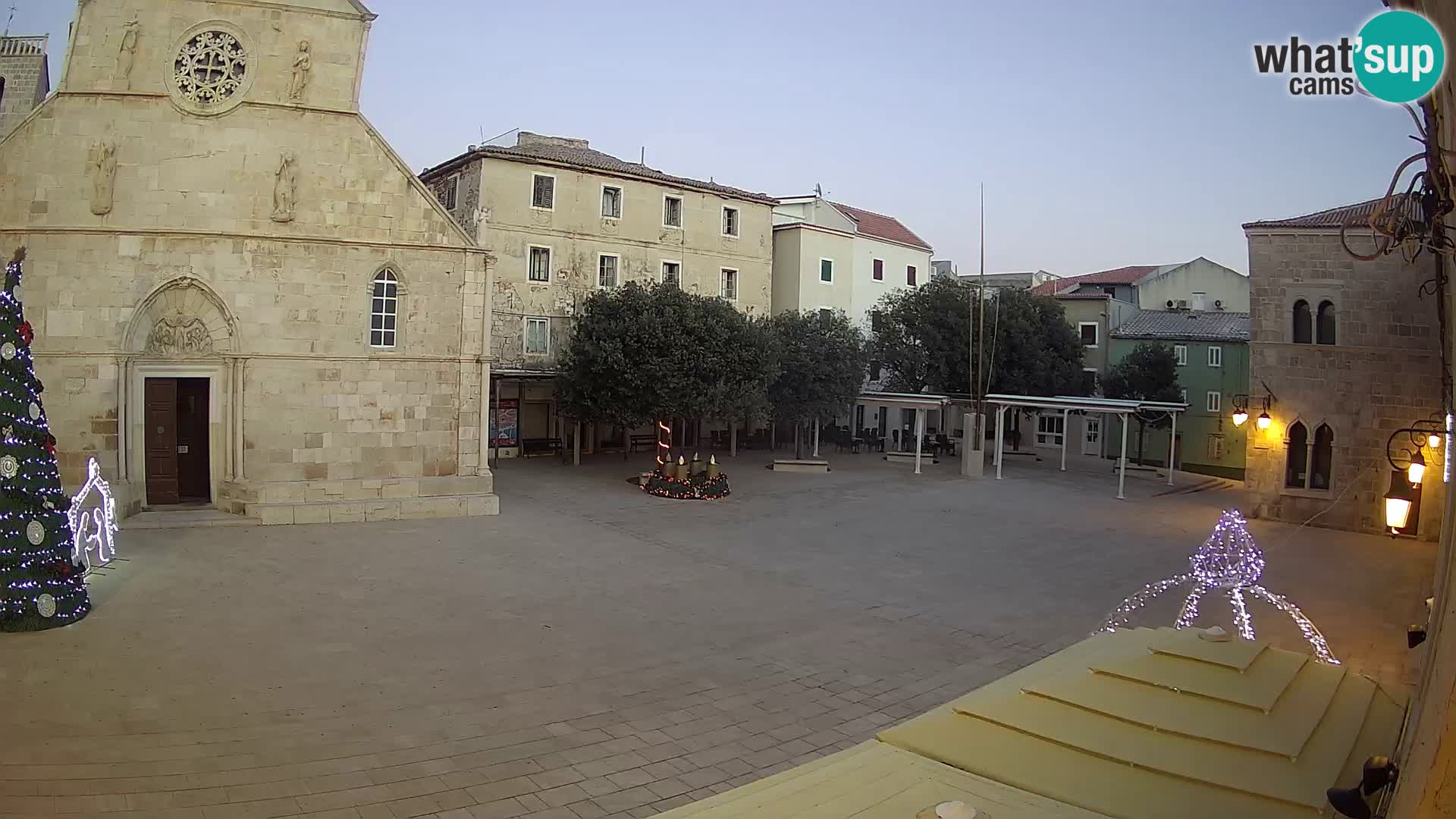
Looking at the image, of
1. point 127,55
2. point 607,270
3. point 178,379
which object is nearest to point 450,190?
point 607,270

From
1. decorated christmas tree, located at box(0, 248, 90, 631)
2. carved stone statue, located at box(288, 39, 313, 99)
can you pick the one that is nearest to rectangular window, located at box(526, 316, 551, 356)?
carved stone statue, located at box(288, 39, 313, 99)

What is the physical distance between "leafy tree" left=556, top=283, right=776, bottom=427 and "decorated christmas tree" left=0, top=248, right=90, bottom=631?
15.8 metres

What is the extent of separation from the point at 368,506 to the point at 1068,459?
29.8 meters

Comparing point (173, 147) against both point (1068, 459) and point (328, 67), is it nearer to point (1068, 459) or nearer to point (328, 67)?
point (328, 67)

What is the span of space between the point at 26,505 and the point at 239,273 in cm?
951

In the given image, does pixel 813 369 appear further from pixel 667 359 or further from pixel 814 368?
pixel 667 359

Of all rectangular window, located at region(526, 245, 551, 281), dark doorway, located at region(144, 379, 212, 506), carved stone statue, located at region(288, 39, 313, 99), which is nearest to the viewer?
dark doorway, located at region(144, 379, 212, 506)

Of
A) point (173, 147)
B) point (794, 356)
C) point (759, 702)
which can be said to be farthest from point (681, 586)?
point (794, 356)

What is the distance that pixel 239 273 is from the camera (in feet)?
61.3

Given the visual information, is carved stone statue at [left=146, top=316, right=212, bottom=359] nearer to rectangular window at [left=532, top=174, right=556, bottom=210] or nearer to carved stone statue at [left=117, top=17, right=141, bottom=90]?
carved stone statue at [left=117, top=17, right=141, bottom=90]

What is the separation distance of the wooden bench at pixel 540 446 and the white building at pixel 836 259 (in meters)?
12.3

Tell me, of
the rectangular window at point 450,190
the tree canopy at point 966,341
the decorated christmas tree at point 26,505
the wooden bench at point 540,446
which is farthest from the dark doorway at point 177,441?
the tree canopy at point 966,341

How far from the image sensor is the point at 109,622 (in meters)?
11.0

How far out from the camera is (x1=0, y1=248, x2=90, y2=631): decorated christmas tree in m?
10.2
